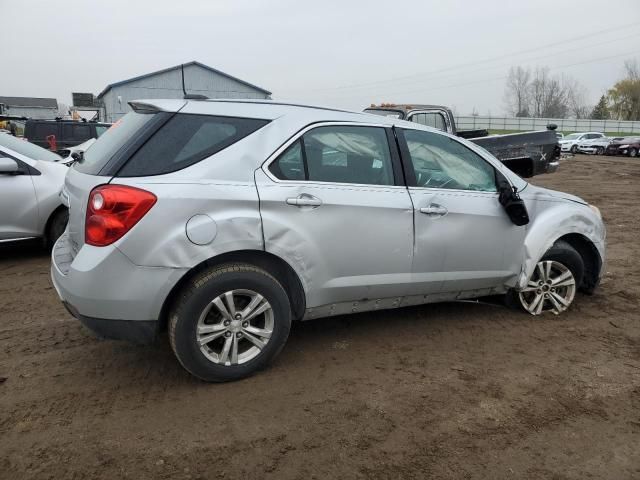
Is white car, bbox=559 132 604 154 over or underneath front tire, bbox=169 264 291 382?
over

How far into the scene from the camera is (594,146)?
1412 inches

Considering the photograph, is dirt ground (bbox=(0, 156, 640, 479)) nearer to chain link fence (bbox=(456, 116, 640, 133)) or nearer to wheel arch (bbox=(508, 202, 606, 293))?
wheel arch (bbox=(508, 202, 606, 293))

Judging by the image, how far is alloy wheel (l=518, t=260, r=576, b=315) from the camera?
4328 millimetres

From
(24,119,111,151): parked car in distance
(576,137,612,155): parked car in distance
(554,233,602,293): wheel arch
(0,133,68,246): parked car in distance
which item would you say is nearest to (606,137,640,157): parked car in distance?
(576,137,612,155): parked car in distance

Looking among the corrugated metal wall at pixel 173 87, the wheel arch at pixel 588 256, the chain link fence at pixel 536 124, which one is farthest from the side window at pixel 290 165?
the chain link fence at pixel 536 124

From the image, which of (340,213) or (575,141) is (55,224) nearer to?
(340,213)

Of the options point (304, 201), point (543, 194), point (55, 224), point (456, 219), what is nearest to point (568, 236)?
point (543, 194)

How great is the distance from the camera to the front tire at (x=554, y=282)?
4305 millimetres

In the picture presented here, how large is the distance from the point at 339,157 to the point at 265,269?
3.03 ft

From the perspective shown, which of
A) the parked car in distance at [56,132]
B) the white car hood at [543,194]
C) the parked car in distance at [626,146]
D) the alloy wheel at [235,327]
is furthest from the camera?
the parked car in distance at [626,146]

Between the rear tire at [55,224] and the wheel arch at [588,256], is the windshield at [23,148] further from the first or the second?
the wheel arch at [588,256]

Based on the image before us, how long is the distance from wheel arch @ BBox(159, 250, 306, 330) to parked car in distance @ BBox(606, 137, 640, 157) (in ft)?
119

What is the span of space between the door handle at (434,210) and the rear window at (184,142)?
128 centimetres

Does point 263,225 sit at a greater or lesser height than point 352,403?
greater
